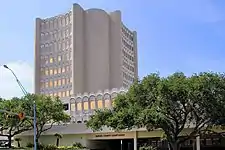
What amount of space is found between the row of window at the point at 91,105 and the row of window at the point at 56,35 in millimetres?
37509

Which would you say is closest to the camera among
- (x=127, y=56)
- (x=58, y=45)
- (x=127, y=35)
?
(x=58, y=45)

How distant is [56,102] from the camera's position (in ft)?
211

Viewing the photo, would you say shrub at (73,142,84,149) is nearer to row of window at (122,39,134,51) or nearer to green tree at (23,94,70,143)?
green tree at (23,94,70,143)

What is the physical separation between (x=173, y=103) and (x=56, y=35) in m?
85.9

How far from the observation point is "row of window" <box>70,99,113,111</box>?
3248 inches

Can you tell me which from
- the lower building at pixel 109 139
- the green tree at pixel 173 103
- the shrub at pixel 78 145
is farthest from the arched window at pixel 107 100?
the green tree at pixel 173 103

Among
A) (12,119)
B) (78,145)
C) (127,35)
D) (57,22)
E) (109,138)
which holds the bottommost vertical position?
(78,145)

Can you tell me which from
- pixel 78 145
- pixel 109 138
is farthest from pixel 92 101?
pixel 109 138

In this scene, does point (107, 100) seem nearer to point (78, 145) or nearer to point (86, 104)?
point (86, 104)

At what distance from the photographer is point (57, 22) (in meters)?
125

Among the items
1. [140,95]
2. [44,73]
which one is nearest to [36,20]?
[44,73]

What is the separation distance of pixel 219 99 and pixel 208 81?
2.32 meters

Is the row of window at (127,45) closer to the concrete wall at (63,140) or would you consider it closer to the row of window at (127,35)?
the row of window at (127,35)

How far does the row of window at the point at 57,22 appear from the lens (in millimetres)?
122656
